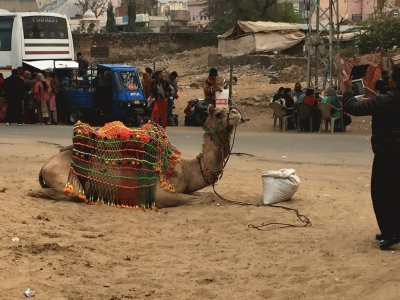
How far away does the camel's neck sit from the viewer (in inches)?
388

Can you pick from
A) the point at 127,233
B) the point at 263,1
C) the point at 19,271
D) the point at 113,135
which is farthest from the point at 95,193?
the point at 263,1

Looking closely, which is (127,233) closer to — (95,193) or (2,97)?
(95,193)

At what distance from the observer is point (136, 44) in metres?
56.4

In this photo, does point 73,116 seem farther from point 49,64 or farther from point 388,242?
point 388,242

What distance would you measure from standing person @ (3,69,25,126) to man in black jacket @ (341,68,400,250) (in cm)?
1734

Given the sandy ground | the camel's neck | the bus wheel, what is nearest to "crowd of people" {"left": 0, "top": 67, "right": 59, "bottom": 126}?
the bus wheel

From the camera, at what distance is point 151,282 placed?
21.1 feet

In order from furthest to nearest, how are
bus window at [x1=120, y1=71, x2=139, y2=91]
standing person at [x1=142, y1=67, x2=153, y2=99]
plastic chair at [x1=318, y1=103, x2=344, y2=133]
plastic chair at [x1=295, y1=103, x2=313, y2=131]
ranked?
1. standing person at [x1=142, y1=67, x2=153, y2=99]
2. bus window at [x1=120, y1=71, x2=139, y2=91]
3. plastic chair at [x1=295, y1=103, x2=313, y2=131]
4. plastic chair at [x1=318, y1=103, x2=344, y2=133]

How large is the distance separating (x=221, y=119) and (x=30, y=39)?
825 inches

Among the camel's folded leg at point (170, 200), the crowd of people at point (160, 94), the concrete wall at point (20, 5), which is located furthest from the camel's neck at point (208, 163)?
the concrete wall at point (20, 5)

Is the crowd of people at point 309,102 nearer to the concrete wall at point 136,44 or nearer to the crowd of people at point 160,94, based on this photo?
the crowd of people at point 160,94

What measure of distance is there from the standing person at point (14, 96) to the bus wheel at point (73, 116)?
1.39 meters

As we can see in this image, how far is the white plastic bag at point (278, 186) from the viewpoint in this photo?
9.62 m

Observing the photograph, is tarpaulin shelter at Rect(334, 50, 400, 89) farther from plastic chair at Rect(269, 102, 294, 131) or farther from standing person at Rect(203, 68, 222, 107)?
standing person at Rect(203, 68, 222, 107)
